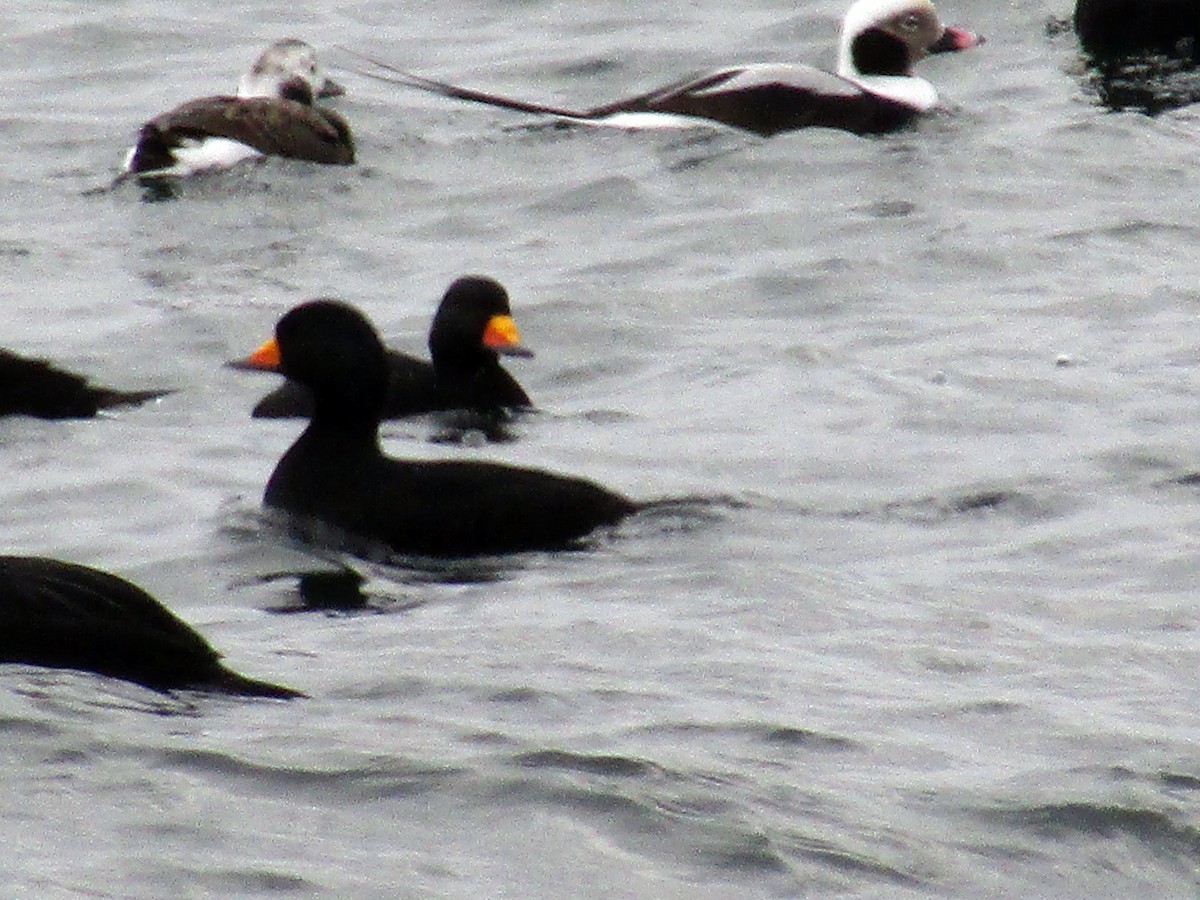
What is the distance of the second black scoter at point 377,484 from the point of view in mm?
8414

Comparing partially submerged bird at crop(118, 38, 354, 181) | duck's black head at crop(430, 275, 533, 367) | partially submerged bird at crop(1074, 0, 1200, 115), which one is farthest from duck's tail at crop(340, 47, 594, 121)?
duck's black head at crop(430, 275, 533, 367)

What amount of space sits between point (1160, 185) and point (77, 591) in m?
7.55

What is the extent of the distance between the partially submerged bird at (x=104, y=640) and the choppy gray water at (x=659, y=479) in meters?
0.09

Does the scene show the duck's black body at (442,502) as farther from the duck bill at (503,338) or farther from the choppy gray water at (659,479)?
the duck bill at (503,338)

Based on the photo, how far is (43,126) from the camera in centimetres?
1493

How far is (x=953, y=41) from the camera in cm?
1582

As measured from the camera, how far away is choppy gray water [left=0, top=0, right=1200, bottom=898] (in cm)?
559

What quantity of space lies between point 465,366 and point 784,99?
447 centimetres

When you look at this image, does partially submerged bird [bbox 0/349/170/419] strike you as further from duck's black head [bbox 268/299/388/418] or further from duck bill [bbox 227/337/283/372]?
duck's black head [bbox 268/299/388/418]

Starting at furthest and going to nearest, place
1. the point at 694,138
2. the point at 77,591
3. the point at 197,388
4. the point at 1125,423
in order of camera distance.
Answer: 1. the point at 694,138
2. the point at 197,388
3. the point at 1125,423
4. the point at 77,591

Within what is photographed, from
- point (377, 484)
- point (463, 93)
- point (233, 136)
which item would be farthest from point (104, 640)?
point (463, 93)

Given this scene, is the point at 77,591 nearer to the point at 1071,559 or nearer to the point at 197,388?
the point at 1071,559

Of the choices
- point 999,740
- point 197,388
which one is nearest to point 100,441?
point 197,388

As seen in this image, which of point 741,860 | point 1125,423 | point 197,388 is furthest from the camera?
point 197,388
